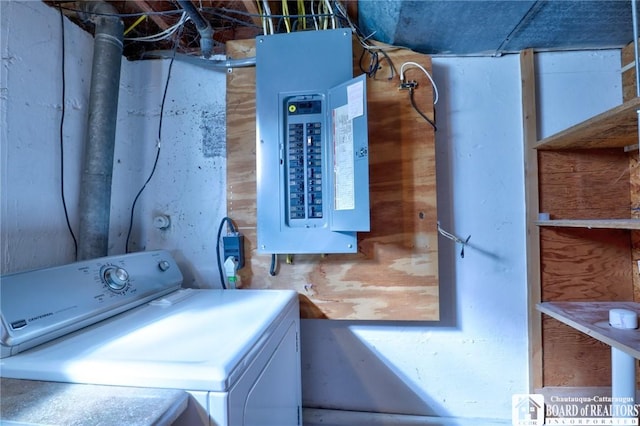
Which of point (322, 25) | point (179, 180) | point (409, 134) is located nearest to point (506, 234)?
point (409, 134)

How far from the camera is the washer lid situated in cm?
52

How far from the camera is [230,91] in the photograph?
1247 millimetres

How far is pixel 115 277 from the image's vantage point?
86 centimetres

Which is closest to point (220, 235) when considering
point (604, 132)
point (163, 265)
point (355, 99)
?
point (163, 265)

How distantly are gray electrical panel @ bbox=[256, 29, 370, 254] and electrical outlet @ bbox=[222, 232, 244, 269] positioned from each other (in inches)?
5.8

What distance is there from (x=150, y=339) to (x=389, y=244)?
0.88m

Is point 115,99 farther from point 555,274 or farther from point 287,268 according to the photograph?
point 555,274

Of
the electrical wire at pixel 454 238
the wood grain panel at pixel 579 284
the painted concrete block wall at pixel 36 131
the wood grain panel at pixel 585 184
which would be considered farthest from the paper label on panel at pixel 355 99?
the painted concrete block wall at pixel 36 131

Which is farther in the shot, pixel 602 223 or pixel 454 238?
pixel 454 238

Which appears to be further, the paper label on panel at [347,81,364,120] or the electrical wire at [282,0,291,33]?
the electrical wire at [282,0,291,33]

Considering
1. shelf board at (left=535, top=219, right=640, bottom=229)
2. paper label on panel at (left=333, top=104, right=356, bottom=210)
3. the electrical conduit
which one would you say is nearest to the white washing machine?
paper label on panel at (left=333, top=104, right=356, bottom=210)

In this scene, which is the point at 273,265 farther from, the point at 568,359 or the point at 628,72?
the point at 628,72

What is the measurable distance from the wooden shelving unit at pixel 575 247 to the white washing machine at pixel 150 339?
3.50ft

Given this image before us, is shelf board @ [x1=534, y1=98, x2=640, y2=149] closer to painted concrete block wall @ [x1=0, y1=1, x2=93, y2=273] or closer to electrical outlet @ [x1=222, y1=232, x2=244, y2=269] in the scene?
electrical outlet @ [x1=222, y1=232, x2=244, y2=269]
